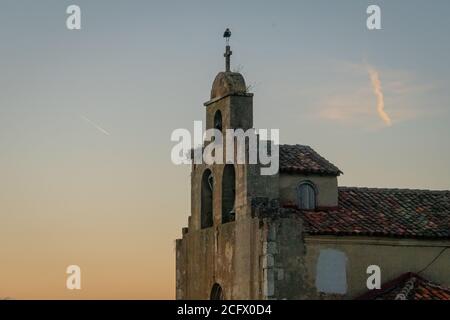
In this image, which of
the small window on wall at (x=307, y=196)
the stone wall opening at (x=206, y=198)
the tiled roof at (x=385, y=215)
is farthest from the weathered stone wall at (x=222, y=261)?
the small window on wall at (x=307, y=196)

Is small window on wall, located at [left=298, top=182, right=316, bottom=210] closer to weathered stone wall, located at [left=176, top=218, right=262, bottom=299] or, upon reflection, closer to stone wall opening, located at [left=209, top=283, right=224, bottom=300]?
weathered stone wall, located at [left=176, top=218, right=262, bottom=299]

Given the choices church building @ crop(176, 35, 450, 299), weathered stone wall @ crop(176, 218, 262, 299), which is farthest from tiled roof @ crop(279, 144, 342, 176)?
weathered stone wall @ crop(176, 218, 262, 299)

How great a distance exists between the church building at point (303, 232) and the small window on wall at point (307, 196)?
0.10 feet

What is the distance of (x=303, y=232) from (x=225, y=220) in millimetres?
3809

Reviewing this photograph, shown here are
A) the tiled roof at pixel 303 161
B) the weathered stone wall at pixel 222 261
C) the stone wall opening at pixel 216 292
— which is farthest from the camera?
the stone wall opening at pixel 216 292

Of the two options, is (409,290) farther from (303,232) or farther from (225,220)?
(225,220)

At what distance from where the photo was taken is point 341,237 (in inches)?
1277

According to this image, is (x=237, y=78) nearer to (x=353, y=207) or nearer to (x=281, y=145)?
(x=281, y=145)

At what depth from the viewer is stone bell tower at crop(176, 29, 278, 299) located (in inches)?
1292

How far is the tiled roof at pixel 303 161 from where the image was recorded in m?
33.7

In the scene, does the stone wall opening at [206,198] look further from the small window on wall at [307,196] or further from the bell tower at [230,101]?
the small window on wall at [307,196]
